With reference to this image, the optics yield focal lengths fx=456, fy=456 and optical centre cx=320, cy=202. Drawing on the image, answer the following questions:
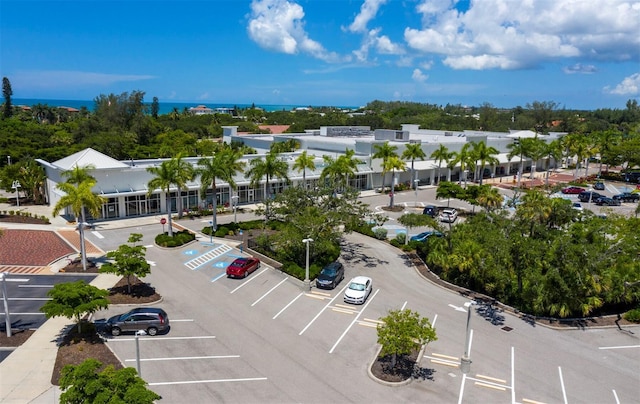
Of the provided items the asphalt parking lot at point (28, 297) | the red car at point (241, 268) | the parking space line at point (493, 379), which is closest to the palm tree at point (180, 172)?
the asphalt parking lot at point (28, 297)

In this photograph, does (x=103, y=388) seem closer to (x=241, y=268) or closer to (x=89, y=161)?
(x=241, y=268)

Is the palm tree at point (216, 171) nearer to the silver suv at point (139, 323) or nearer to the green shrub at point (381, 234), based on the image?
the green shrub at point (381, 234)

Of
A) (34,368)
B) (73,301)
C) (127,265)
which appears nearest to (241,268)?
(127,265)

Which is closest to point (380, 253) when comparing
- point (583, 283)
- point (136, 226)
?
point (583, 283)

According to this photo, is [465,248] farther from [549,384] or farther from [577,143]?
[577,143]

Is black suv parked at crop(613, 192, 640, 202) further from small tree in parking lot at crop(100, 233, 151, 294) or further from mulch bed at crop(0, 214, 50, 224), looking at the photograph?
mulch bed at crop(0, 214, 50, 224)

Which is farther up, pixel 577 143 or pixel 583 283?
pixel 577 143

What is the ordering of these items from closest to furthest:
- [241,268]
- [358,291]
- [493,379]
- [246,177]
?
[493,379] < [358,291] < [241,268] < [246,177]
